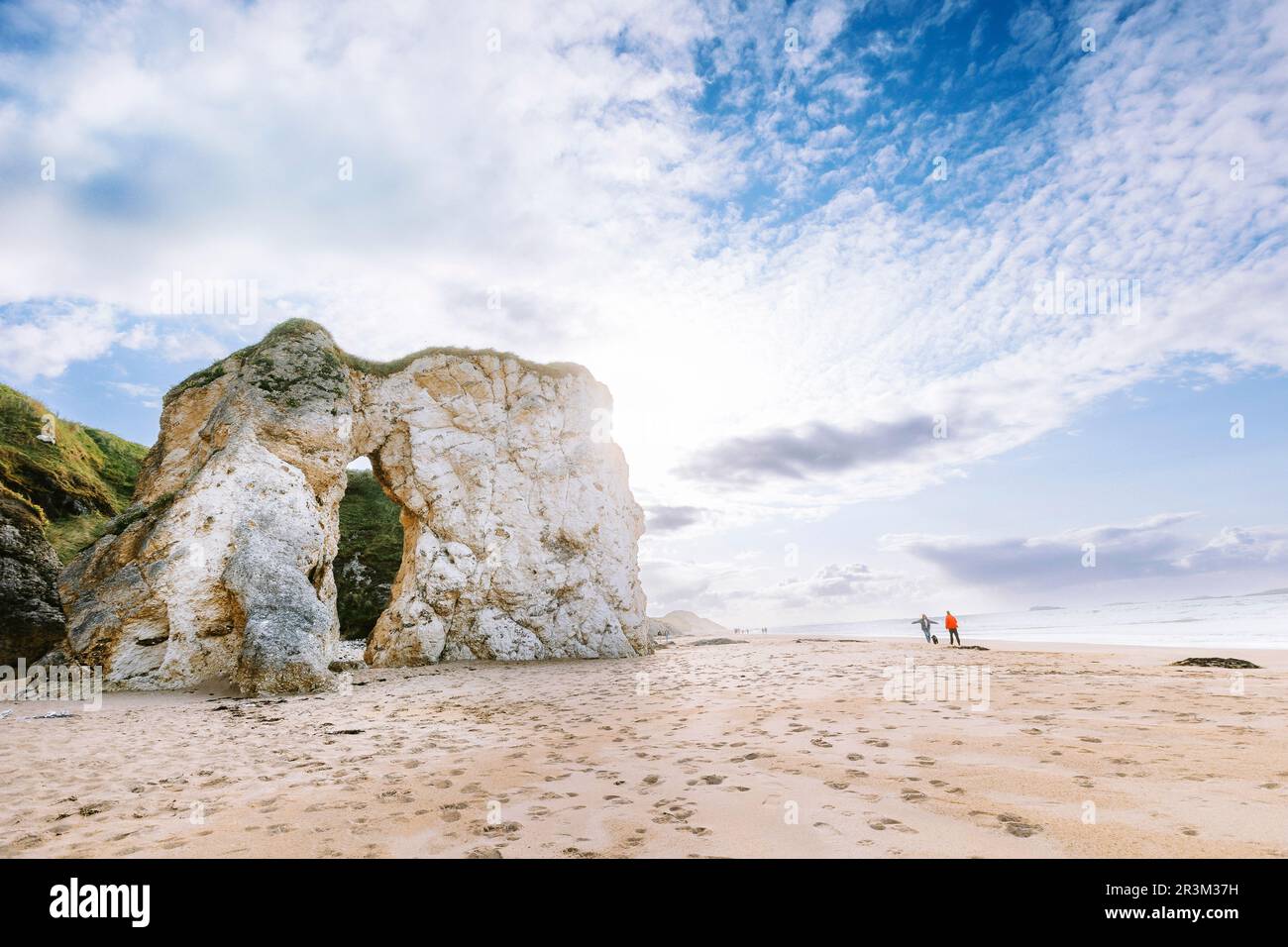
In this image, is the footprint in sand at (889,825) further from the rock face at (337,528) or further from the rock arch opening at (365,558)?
the rock arch opening at (365,558)

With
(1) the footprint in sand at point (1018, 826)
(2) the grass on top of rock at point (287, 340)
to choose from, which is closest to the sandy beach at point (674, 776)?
(1) the footprint in sand at point (1018, 826)

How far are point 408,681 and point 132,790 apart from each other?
8425 millimetres

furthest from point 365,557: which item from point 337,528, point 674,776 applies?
point 674,776

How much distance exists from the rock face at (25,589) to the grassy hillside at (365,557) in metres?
11.3

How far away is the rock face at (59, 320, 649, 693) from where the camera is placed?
12188mm

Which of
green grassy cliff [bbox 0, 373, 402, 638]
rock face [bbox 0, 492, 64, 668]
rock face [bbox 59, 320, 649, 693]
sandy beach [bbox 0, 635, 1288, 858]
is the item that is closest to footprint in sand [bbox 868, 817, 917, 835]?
sandy beach [bbox 0, 635, 1288, 858]

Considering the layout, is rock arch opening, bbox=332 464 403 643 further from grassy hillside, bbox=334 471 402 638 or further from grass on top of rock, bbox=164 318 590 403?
grass on top of rock, bbox=164 318 590 403

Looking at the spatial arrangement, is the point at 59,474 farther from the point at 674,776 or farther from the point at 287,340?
the point at 674,776

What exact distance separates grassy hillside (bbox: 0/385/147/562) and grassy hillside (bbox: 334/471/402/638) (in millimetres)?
8055

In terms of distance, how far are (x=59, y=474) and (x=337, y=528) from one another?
13.6m

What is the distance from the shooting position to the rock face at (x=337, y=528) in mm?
12188

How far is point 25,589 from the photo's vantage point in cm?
1137
